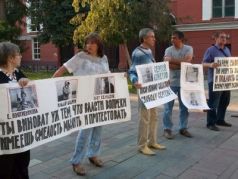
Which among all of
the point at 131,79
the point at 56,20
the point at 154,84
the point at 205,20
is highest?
the point at 56,20

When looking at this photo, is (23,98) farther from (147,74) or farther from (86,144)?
(147,74)

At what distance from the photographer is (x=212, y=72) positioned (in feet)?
25.2

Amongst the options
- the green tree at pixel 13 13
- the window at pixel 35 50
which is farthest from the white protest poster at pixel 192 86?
the window at pixel 35 50

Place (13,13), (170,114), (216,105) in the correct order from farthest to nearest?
1. (13,13)
2. (216,105)
3. (170,114)

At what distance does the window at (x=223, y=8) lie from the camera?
1008 inches

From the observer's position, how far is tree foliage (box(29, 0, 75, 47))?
27953 millimetres

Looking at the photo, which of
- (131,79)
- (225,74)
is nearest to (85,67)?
(131,79)

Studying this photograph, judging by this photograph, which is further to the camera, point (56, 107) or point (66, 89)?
point (66, 89)

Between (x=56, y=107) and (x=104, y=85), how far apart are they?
0.93 metres

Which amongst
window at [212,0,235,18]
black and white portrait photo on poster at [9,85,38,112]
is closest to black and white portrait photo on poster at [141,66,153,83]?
black and white portrait photo on poster at [9,85,38,112]

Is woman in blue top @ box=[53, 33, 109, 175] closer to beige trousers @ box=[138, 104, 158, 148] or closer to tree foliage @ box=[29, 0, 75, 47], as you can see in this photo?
beige trousers @ box=[138, 104, 158, 148]

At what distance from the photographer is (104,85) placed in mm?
5297

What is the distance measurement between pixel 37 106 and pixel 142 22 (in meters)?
13.9

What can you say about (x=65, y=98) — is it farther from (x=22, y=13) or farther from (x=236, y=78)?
(x=22, y=13)
